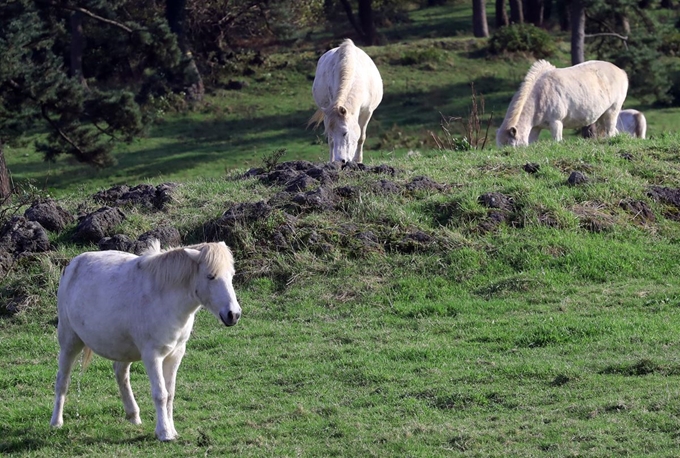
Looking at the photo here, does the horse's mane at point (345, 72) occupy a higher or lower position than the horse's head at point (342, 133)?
higher

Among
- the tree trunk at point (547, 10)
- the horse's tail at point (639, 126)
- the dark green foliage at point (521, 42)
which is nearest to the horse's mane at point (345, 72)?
the horse's tail at point (639, 126)

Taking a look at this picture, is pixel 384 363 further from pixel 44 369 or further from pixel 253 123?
pixel 253 123

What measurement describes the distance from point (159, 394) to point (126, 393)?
2.56 ft

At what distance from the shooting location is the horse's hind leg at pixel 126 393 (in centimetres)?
812

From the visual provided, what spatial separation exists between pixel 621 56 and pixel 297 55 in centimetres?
1259

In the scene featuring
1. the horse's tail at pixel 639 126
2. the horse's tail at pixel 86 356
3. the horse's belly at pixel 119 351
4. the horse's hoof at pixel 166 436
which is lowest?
the horse's tail at pixel 639 126

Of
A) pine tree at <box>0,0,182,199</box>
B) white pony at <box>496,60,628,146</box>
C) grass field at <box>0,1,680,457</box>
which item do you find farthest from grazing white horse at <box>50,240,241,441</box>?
pine tree at <box>0,0,182,199</box>

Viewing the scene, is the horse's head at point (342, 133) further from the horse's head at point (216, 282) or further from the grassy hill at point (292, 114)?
the horse's head at point (216, 282)

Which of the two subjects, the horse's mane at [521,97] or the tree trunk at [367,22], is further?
the tree trunk at [367,22]

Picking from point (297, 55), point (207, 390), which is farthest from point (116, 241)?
point (297, 55)

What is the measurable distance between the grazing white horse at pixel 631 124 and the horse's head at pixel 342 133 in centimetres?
967

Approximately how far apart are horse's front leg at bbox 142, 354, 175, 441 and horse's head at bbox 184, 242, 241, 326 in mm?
594

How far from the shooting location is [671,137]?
17453 millimetres

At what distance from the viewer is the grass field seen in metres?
7.67
